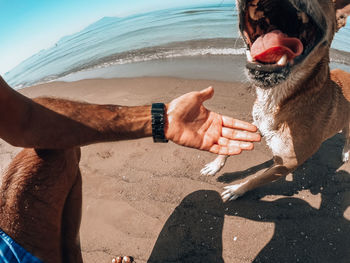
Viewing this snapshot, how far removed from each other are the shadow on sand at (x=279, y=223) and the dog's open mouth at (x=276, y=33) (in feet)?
6.28

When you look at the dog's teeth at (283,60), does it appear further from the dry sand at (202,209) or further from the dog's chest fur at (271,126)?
the dry sand at (202,209)

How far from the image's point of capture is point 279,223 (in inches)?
112

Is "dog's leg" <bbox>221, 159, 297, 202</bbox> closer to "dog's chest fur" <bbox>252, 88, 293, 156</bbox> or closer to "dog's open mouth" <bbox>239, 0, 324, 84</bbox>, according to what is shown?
"dog's chest fur" <bbox>252, 88, 293, 156</bbox>

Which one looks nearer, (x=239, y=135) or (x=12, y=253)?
(x=12, y=253)

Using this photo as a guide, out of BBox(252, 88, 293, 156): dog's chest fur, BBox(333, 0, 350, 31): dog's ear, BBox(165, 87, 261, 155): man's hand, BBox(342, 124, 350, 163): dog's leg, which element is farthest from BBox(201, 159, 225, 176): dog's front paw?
BBox(333, 0, 350, 31): dog's ear

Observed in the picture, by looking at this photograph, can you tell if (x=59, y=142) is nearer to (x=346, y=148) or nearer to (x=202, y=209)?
(x=202, y=209)

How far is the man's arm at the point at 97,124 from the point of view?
5.93ft

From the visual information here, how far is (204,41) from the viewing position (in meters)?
10.2

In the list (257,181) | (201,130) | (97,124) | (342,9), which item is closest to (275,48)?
(342,9)

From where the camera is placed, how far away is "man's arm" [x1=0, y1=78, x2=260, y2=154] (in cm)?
181

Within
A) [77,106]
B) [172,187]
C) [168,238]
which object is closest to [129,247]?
[168,238]

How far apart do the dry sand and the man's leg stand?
2.48 feet

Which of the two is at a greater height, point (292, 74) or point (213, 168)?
point (292, 74)

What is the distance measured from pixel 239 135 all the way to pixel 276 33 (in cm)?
115
